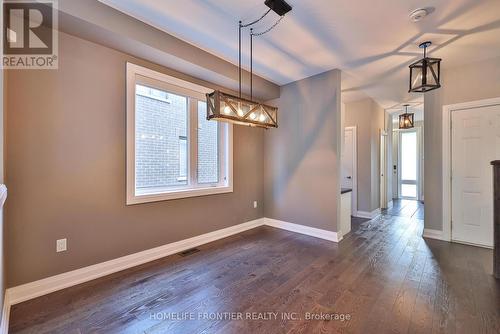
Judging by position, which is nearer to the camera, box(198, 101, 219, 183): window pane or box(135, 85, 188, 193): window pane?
box(135, 85, 188, 193): window pane

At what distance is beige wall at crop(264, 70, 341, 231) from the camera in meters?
3.67

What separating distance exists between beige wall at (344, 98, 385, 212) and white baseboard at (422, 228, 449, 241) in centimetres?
134

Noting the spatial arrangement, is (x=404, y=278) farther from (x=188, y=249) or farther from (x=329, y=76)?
(x=329, y=76)

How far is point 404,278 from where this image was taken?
2422 millimetres

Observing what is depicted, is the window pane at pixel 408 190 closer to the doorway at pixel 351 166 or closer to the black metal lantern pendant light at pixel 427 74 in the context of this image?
the doorway at pixel 351 166

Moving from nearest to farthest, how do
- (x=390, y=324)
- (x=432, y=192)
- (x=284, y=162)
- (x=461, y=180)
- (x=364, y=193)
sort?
(x=390, y=324)
(x=461, y=180)
(x=432, y=192)
(x=284, y=162)
(x=364, y=193)

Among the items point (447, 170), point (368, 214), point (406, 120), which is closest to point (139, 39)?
point (447, 170)

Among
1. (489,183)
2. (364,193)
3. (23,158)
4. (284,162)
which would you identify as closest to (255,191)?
(284,162)

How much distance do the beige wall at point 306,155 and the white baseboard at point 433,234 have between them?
1665 millimetres

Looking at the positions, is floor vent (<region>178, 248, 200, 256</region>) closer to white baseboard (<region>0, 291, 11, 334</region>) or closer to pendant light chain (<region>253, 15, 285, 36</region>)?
white baseboard (<region>0, 291, 11, 334</region>)

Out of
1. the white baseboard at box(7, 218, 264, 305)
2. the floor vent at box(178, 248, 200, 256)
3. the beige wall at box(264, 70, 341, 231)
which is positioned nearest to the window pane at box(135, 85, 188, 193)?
the white baseboard at box(7, 218, 264, 305)

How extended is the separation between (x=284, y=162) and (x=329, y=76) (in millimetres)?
1733

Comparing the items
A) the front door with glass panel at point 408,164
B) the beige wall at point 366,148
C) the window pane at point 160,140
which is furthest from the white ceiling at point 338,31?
the front door with glass panel at point 408,164

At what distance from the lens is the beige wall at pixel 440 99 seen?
327 cm
